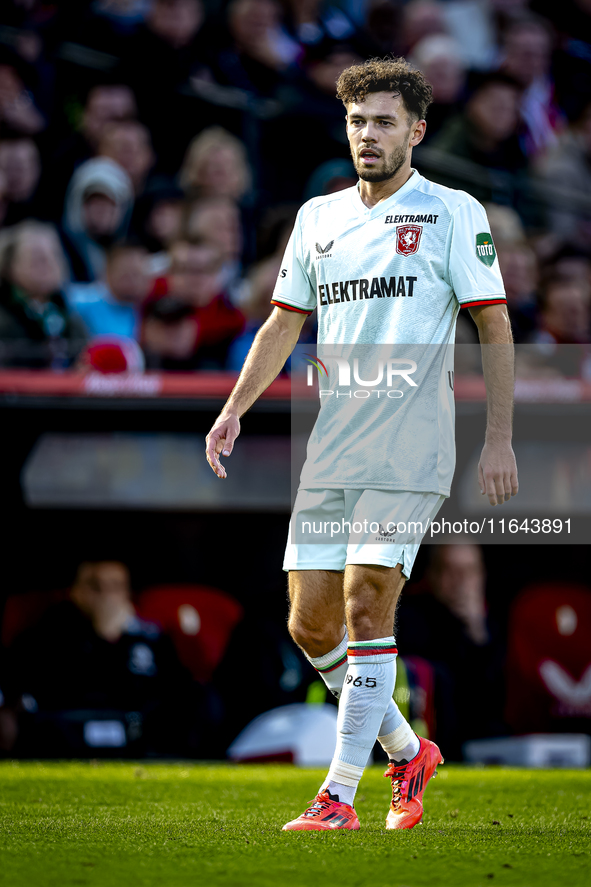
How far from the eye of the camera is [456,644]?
684cm

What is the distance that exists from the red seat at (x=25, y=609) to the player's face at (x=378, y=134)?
3853mm

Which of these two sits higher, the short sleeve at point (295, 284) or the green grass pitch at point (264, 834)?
the short sleeve at point (295, 284)

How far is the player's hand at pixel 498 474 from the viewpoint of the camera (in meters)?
3.54

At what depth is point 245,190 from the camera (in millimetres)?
8953

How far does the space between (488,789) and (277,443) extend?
92.0 inches

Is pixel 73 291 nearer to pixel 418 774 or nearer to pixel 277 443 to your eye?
pixel 277 443

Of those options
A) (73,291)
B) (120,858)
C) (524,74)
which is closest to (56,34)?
(73,291)

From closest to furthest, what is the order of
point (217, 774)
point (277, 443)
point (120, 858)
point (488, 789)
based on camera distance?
point (120, 858)
point (488, 789)
point (217, 774)
point (277, 443)

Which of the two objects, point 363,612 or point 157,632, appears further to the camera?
point 157,632

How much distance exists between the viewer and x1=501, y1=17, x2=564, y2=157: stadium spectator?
401 inches

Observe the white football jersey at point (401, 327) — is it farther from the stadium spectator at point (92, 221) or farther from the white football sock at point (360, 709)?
the stadium spectator at point (92, 221)

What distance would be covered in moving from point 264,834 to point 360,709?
453mm

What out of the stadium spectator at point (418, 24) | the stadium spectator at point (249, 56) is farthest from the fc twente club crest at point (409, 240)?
the stadium spectator at point (418, 24)

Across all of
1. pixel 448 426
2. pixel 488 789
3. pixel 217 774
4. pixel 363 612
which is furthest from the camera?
pixel 217 774
